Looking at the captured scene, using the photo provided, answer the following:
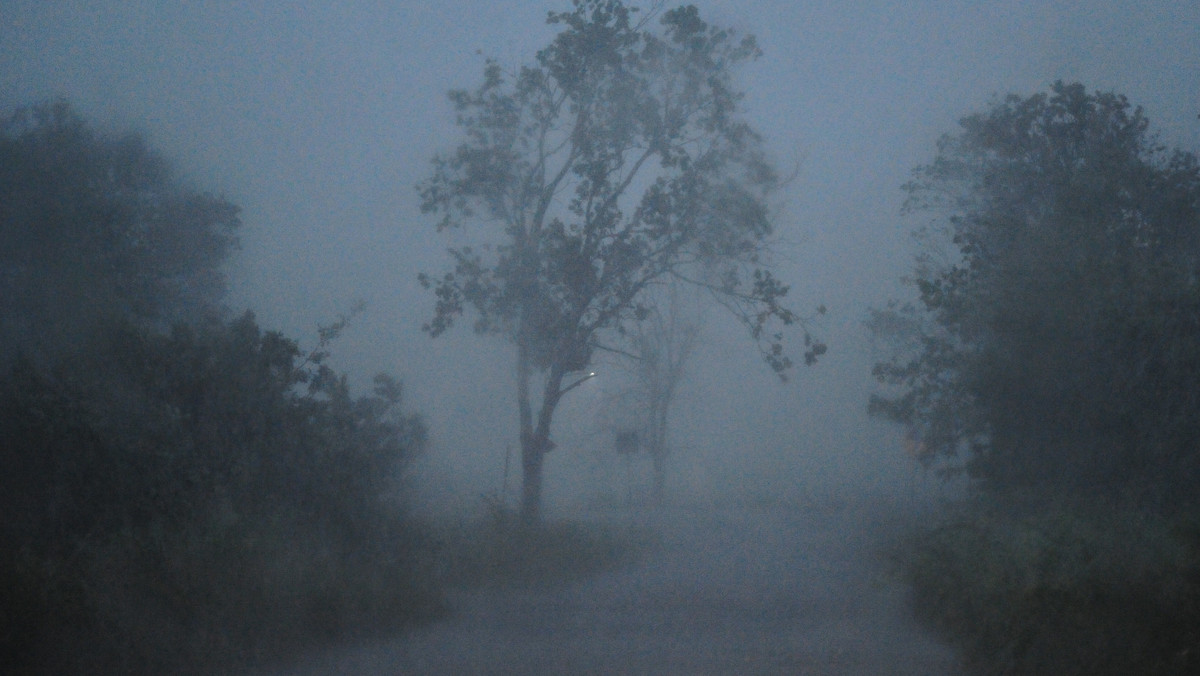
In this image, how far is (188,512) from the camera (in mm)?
12195

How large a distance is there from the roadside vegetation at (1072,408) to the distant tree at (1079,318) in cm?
3

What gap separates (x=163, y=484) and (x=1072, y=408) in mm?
11328

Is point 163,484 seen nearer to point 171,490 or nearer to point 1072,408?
point 171,490

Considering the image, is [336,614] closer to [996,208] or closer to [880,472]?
[996,208]

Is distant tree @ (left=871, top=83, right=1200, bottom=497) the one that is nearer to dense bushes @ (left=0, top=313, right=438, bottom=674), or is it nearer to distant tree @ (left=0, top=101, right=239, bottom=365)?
dense bushes @ (left=0, top=313, right=438, bottom=674)

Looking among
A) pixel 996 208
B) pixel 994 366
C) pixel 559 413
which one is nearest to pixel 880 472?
pixel 559 413

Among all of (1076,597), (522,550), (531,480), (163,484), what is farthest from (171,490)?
(531,480)

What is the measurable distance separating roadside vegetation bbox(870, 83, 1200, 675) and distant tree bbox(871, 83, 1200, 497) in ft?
0.10

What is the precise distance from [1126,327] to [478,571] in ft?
32.8

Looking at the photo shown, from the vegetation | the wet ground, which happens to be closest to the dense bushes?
the vegetation

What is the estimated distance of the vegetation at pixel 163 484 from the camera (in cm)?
Result: 984

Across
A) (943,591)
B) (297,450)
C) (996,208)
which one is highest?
(996,208)

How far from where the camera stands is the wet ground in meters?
10.6

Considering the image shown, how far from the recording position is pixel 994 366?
15258 mm
